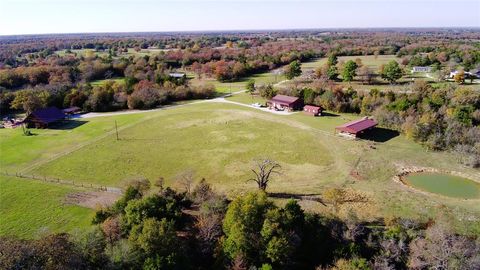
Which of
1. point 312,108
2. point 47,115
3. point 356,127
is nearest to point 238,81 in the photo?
point 312,108

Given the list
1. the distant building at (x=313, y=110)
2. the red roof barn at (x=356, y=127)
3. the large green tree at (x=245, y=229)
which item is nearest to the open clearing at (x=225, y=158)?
the red roof barn at (x=356, y=127)

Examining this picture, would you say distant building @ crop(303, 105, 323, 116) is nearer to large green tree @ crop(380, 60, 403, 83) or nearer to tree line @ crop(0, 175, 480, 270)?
large green tree @ crop(380, 60, 403, 83)

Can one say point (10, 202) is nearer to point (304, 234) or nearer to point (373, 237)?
point (304, 234)

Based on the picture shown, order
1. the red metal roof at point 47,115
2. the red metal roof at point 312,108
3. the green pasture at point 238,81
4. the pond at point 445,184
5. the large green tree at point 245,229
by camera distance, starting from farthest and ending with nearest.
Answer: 1. the green pasture at point 238,81
2. the red metal roof at point 312,108
3. the red metal roof at point 47,115
4. the pond at point 445,184
5. the large green tree at point 245,229

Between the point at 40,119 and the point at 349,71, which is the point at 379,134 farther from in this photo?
the point at 40,119

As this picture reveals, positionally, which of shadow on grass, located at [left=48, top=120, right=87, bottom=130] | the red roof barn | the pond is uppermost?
the red roof barn

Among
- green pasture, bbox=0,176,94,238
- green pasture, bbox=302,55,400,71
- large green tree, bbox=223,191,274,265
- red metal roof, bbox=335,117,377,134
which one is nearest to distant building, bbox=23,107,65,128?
green pasture, bbox=0,176,94,238

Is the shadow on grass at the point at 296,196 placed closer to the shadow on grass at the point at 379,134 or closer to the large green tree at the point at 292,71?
the shadow on grass at the point at 379,134
